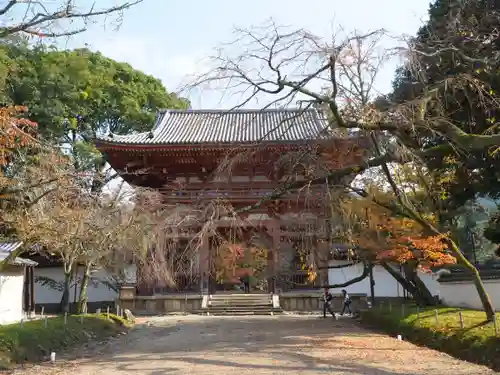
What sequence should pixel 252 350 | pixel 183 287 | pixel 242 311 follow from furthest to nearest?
pixel 183 287 → pixel 242 311 → pixel 252 350

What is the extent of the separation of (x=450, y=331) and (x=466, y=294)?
614 cm

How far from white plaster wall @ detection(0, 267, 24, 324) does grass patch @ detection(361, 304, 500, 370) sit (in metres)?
14.3

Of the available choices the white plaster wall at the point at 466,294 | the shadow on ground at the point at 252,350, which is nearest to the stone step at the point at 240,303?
the shadow on ground at the point at 252,350

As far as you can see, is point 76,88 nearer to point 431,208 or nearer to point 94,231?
point 94,231

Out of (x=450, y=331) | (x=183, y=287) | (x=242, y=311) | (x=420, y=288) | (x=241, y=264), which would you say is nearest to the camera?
(x=450, y=331)

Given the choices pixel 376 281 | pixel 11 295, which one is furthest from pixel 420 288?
pixel 11 295

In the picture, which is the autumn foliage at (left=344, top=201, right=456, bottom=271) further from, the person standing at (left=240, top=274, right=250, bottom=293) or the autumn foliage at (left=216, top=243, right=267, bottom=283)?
the person standing at (left=240, top=274, right=250, bottom=293)

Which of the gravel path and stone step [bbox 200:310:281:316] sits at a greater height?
the gravel path

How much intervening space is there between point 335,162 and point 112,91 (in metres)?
26.8

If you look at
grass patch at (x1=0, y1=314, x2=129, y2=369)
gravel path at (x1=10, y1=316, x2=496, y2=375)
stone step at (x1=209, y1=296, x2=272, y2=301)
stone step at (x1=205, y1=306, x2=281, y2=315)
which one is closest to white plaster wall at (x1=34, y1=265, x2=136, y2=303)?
stone step at (x1=209, y1=296, x2=272, y2=301)

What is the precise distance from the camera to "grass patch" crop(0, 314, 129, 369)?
10547 millimetres

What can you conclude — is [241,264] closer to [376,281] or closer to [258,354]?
[376,281]

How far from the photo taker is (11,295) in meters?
20.3

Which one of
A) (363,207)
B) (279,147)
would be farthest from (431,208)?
(279,147)
